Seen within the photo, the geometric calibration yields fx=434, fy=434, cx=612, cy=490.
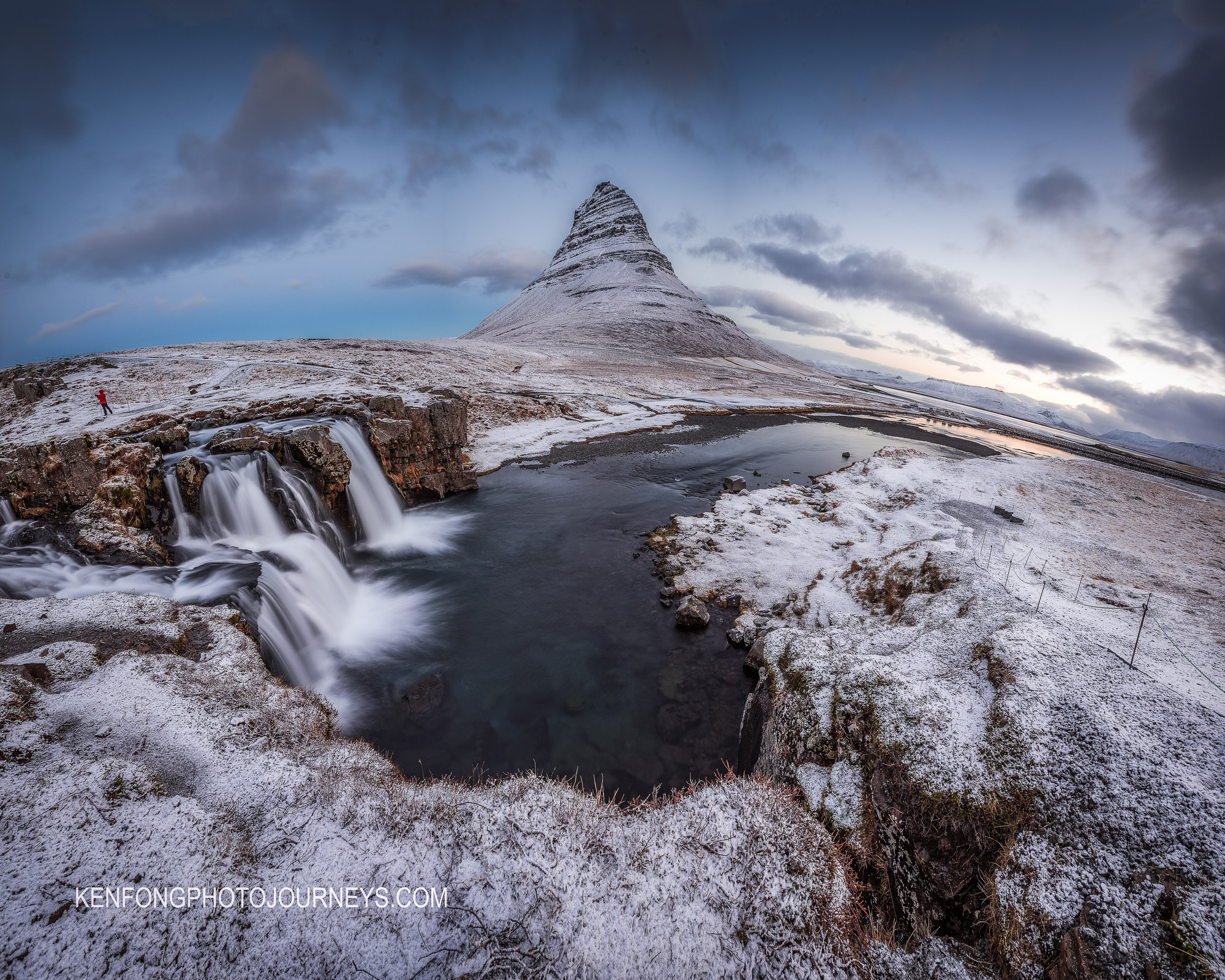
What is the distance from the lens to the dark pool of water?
26.8ft

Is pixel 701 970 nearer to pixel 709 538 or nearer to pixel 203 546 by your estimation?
pixel 709 538

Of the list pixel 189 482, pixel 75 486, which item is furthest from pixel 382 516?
pixel 75 486

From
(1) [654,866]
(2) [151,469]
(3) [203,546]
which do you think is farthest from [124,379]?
(1) [654,866]

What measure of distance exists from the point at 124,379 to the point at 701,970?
140 feet

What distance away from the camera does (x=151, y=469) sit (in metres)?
12.1

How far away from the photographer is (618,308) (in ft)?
392

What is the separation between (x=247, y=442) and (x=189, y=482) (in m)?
2.25

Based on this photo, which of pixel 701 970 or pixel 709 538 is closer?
pixel 701 970

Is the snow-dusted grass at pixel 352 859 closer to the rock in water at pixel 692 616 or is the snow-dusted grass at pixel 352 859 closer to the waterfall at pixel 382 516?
the rock in water at pixel 692 616

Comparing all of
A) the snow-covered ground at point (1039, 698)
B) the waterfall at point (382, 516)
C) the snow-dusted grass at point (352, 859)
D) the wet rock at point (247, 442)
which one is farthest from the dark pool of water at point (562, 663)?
the wet rock at point (247, 442)

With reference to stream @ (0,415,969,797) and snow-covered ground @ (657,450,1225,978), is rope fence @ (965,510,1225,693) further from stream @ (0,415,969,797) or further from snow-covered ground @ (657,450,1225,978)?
stream @ (0,415,969,797)

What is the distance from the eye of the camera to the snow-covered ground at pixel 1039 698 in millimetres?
3750

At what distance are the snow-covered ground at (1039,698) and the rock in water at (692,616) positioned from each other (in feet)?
3.33

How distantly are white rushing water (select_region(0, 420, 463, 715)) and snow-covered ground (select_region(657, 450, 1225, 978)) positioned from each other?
9.06 metres
